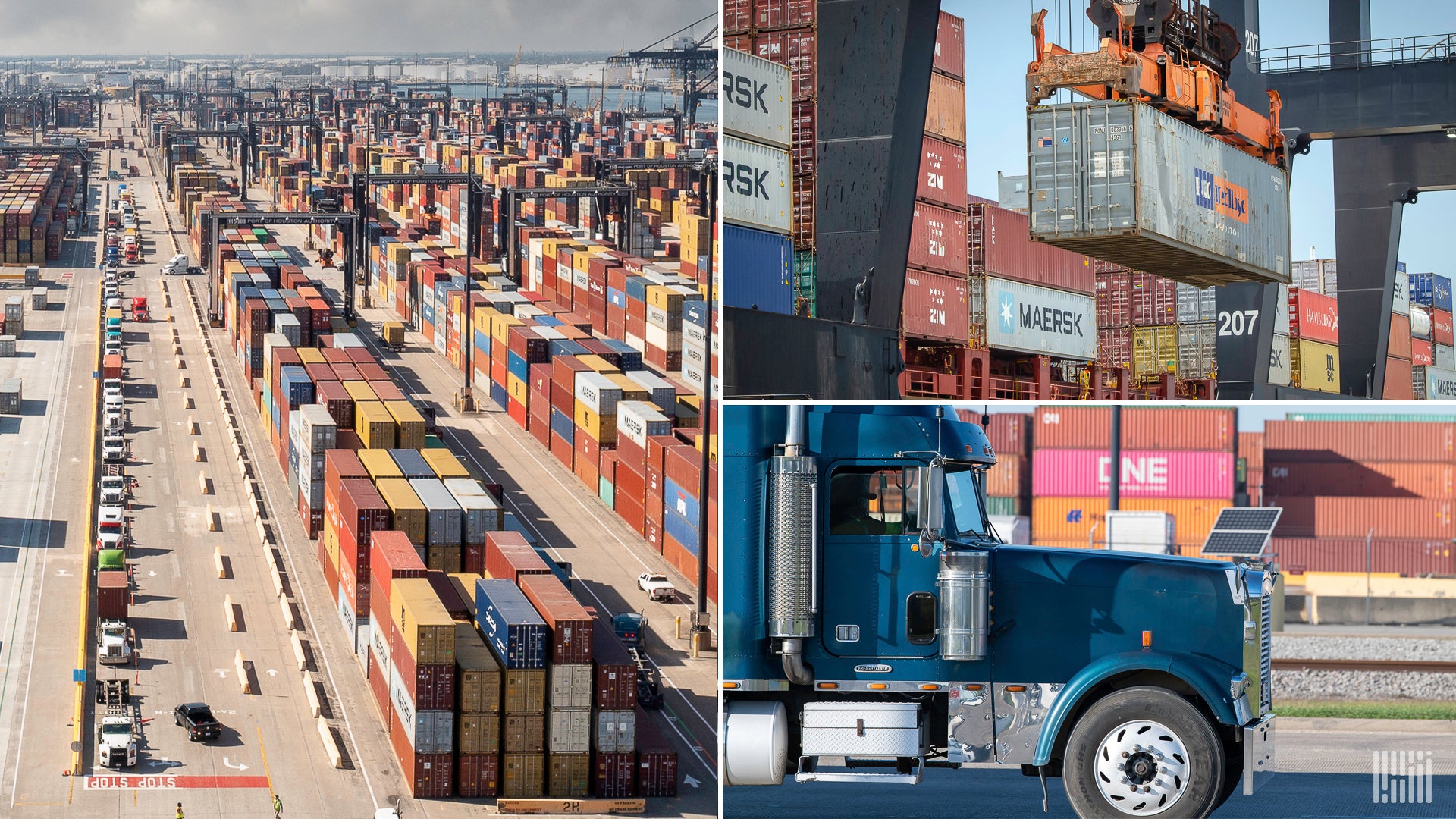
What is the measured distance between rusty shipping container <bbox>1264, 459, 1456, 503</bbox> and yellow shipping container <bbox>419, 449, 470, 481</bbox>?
52.8 metres

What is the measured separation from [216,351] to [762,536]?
122345mm

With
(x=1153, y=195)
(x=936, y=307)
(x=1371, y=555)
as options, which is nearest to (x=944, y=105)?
(x=936, y=307)

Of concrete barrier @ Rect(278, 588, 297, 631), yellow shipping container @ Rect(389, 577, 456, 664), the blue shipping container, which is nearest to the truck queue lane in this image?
concrete barrier @ Rect(278, 588, 297, 631)

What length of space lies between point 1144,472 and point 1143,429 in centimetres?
38

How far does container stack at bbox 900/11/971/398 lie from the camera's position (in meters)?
26.4

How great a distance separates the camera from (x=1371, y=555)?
19.1 metres

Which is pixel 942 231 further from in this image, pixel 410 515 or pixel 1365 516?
pixel 410 515

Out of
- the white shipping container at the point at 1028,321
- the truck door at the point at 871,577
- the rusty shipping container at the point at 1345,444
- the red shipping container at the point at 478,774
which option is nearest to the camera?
the truck door at the point at 871,577

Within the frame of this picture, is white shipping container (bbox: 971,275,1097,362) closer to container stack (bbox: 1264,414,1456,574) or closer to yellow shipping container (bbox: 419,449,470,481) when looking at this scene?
container stack (bbox: 1264,414,1456,574)

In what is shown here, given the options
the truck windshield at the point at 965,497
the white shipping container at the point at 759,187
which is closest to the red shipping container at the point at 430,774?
the white shipping container at the point at 759,187

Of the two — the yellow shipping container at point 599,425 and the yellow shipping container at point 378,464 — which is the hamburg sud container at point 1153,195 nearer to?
the yellow shipping container at point 378,464

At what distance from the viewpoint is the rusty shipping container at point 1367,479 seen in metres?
14.9

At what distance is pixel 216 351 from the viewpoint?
419ft

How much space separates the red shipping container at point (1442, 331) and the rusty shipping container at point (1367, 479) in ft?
19.8
